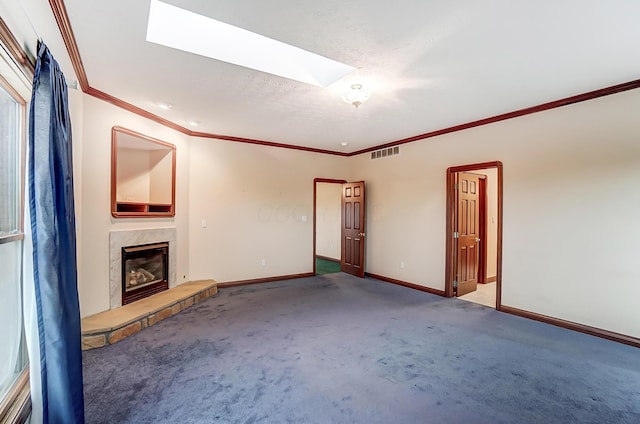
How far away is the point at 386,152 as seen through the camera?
19.0 ft

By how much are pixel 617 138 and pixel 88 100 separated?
231 inches

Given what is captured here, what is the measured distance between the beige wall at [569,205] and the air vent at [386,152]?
0.90 metres

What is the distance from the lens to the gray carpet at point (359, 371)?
6.59 feet

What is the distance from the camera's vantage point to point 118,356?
8.95ft

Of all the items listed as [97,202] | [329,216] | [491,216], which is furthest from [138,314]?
[491,216]

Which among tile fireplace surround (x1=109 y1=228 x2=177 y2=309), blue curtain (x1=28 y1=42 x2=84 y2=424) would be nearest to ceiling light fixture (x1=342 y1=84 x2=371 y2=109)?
blue curtain (x1=28 y1=42 x2=84 y2=424)

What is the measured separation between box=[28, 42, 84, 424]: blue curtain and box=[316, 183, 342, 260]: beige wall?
6.77 m

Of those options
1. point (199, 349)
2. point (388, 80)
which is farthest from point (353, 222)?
point (199, 349)

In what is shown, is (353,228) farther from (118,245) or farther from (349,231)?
(118,245)

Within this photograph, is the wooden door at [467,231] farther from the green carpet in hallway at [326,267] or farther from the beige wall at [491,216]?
the green carpet in hallway at [326,267]

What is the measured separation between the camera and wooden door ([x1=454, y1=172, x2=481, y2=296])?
4.76m

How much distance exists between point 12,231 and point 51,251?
33 centimetres

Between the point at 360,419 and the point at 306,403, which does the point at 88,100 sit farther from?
the point at 360,419

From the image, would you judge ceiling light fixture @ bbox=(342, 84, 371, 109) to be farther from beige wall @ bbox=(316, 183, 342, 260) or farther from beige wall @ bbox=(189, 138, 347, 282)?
beige wall @ bbox=(316, 183, 342, 260)
